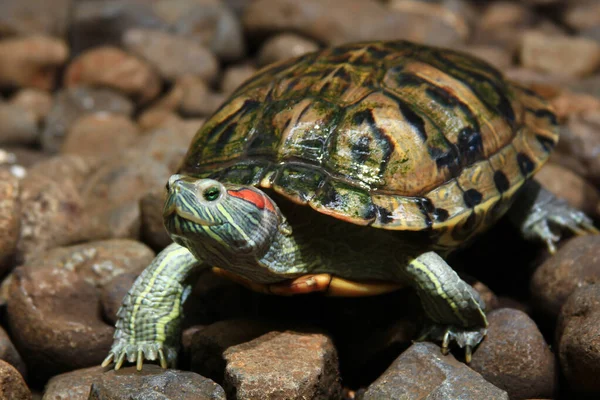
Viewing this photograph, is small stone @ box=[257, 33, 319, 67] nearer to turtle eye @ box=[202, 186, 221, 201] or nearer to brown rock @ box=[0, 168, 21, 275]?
brown rock @ box=[0, 168, 21, 275]

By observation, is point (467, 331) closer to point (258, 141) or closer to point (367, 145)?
point (367, 145)

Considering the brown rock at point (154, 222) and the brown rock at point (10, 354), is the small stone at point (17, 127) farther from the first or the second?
the brown rock at point (10, 354)

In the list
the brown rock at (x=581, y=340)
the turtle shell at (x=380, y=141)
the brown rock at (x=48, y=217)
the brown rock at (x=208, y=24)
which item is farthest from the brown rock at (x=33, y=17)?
the brown rock at (x=581, y=340)

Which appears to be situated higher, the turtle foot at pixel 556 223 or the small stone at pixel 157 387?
the small stone at pixel 157 387

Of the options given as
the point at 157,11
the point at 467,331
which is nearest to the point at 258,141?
the point at 467,331

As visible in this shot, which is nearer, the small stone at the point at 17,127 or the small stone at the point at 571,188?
the small stone at the point at 571,188

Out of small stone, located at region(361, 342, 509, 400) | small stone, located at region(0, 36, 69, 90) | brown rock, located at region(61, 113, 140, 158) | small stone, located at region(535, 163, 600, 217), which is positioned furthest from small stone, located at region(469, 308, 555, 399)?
small stone, located at region(0, 36, 69, 90)

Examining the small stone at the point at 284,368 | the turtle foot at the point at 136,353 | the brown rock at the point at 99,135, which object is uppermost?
the small stone at the point at 284,368
